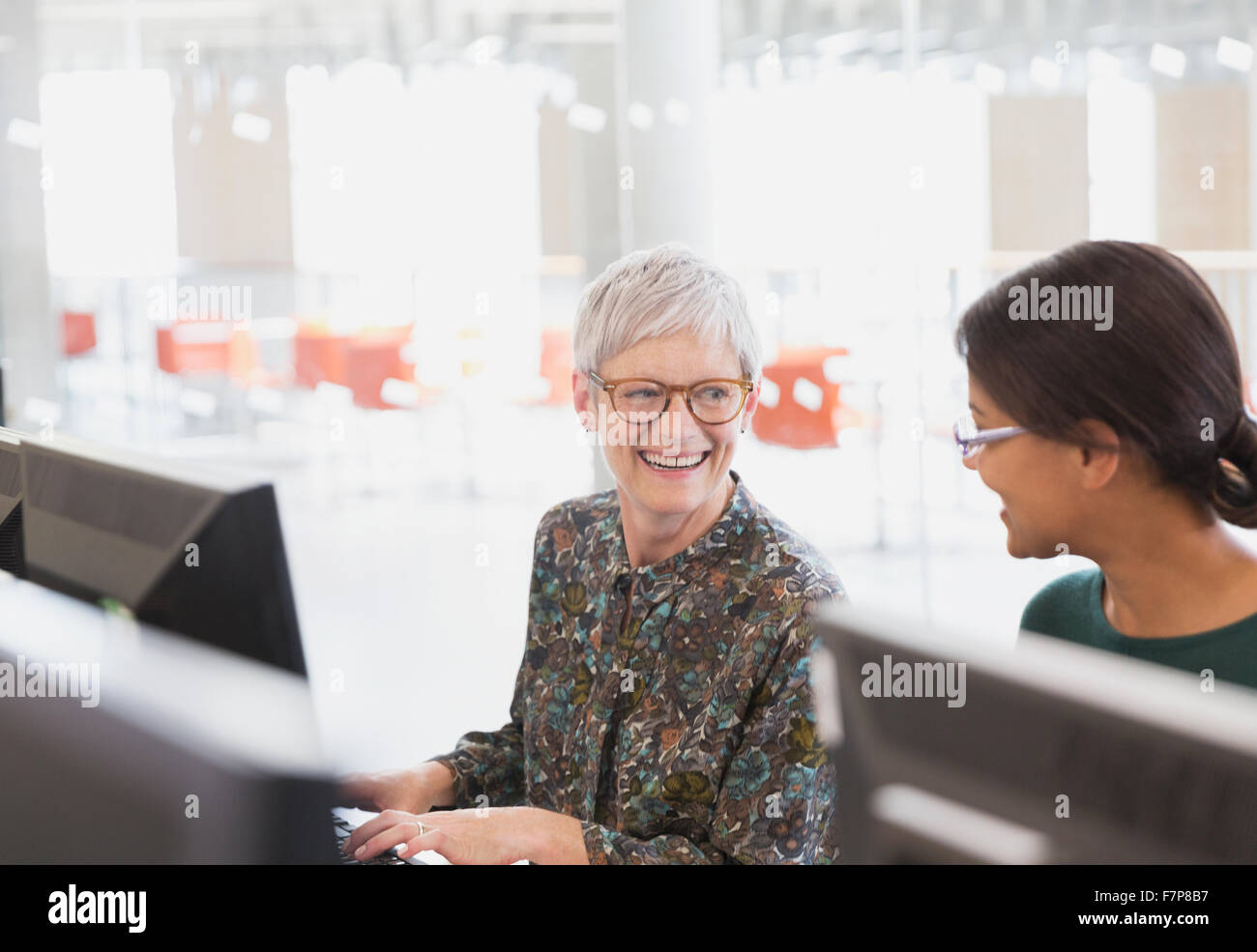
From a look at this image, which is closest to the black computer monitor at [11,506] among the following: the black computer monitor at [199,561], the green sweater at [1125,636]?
the black computer monitor at [199,561]

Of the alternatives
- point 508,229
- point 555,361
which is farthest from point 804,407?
point 508,229

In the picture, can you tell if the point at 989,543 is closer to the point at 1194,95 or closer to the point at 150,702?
the point at 1194,95

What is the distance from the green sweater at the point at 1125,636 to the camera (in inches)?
50.2

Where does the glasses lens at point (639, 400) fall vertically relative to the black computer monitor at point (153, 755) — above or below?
above

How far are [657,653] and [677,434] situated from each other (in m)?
0.24

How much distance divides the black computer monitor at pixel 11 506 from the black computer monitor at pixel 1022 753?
59 centimetres

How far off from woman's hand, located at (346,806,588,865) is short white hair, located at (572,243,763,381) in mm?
510

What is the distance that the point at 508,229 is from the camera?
6.10m

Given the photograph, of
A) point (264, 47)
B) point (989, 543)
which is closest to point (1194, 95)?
point (989, 543)

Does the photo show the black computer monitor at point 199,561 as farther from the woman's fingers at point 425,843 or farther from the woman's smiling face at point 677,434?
the woman's smiling face at point 677,434

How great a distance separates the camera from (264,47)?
6301 mm

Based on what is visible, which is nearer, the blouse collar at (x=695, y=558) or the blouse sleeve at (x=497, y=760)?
the blouse collar at (x=695, y=558)

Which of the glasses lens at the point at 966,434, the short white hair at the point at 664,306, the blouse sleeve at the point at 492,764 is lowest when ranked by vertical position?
the blouse sleeve at the point at 492,764
